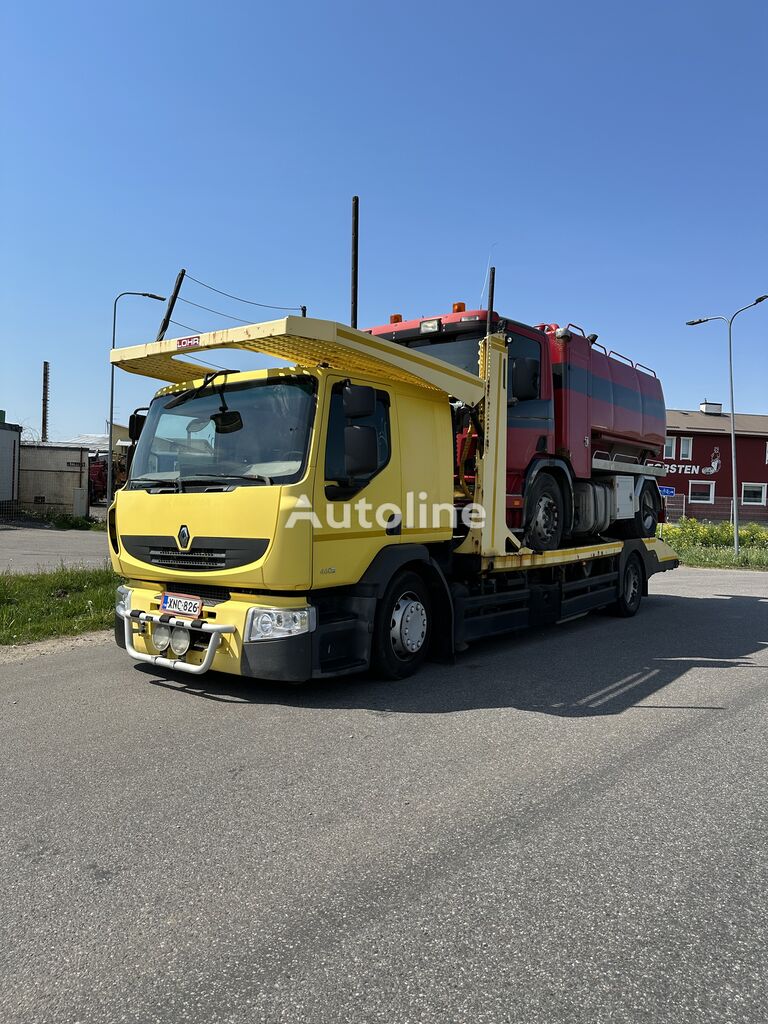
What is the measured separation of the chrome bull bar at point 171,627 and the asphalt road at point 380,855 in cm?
26

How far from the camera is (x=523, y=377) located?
7.66 metres

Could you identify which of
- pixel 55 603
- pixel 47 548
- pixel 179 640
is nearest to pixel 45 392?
pixel 47 548

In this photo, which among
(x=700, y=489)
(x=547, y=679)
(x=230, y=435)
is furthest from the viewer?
(x=700, y=489)

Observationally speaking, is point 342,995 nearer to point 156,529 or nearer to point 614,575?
point 156,529

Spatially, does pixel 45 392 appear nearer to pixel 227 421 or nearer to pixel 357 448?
pixel 227 421

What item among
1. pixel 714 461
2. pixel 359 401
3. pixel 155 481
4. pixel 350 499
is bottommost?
pixel 350 499

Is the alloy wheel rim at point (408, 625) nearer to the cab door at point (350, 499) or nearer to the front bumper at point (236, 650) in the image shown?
the cab door at point (350, 499)

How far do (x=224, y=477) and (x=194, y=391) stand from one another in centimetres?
105

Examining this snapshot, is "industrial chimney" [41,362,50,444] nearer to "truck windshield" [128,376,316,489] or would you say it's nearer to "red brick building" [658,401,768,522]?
"red brick building" [658,401,768,522]

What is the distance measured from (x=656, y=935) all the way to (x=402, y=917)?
910 mm

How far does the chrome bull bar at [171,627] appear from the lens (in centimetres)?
538

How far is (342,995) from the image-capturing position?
7.47 ft

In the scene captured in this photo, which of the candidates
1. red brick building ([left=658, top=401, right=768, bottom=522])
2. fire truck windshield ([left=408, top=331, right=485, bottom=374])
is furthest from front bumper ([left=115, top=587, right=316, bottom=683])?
red brick building ([left=658, top=401, right=768, bottom=522])

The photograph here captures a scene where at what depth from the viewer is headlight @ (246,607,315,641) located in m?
5.26
